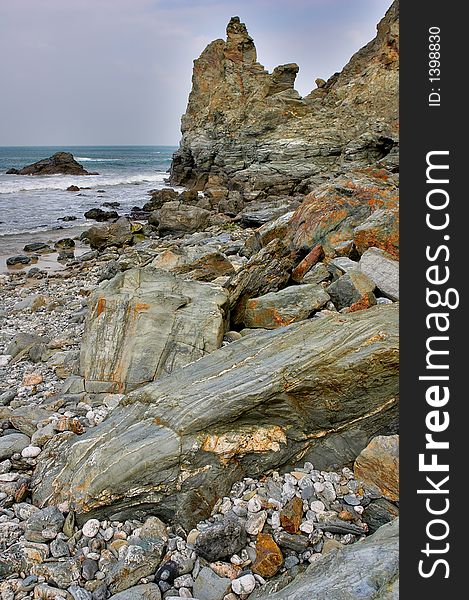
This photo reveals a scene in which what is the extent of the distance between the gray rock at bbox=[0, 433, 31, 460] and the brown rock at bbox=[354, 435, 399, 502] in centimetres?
353

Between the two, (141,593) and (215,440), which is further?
(215,440)

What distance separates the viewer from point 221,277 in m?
10.6

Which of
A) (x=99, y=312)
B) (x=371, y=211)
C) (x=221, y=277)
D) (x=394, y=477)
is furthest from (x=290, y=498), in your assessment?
(x=371, y=211)

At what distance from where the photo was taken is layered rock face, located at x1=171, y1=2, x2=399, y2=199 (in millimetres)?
40094

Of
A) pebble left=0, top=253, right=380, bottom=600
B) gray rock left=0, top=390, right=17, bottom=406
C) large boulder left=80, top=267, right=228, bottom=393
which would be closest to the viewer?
pebble left=0, top=253, right=380, bottom=600

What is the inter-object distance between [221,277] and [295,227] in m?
2.21

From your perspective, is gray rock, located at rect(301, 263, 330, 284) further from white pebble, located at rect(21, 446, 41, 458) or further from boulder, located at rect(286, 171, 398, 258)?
white pebble, located at rect(21, 446, 41, 458)

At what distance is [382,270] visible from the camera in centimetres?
720

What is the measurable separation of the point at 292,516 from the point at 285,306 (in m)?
3.74

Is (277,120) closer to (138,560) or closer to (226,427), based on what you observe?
(226,427)

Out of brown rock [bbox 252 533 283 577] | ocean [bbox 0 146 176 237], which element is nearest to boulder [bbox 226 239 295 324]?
brown rock [bbox 252 533 283 577]

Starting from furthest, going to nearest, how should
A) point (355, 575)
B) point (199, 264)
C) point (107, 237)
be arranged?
point (107, 237) → point (199, 264) → point (355, 575)

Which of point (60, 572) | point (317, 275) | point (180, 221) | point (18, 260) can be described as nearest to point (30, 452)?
point (60, 572)

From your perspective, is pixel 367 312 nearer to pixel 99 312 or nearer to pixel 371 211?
pixel 99 312
